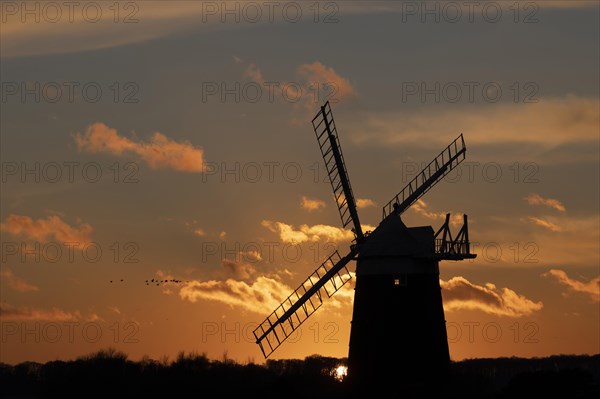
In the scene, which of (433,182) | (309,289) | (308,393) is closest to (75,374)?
(308,393)

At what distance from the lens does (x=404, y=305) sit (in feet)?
189

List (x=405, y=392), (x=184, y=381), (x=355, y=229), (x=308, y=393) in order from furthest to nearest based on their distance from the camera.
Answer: (x=184, y=381)
(x=308, y=393)
(x=355, y=229)
(x=405, y=392)

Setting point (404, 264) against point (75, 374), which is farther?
point (75, 374)

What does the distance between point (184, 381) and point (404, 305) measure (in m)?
37.8

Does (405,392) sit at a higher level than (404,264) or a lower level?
lower

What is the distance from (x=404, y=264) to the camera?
5816cm

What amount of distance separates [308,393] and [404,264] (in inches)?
663

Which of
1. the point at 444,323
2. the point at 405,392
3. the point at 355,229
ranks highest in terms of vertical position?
the point at 355,229

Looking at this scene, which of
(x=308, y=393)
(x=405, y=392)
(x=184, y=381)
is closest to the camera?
(x=405, y=392)

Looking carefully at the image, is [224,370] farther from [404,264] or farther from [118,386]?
[404,264]

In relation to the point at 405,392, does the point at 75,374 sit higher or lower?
higher

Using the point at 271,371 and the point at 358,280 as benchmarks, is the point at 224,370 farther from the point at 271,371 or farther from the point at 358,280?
the point at 358,280

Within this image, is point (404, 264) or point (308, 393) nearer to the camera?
point (404, 264)

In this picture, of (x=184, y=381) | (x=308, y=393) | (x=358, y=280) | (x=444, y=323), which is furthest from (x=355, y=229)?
(x=184, y=381)
